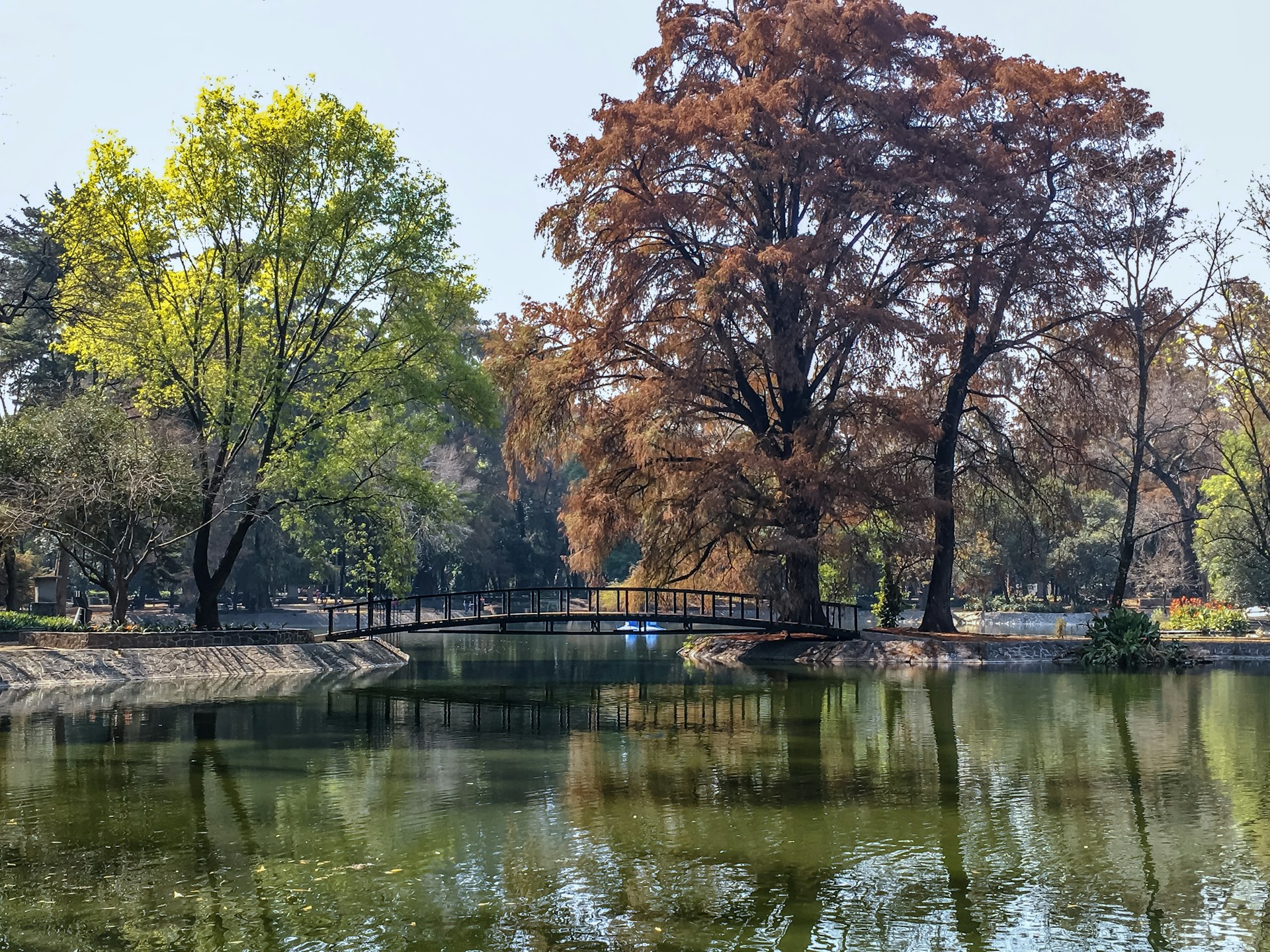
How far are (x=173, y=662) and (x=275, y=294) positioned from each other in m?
10.7

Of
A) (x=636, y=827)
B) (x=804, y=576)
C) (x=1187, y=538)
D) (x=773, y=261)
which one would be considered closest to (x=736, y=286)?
(x=773, y=261)

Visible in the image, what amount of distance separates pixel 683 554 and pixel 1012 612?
32.0 m

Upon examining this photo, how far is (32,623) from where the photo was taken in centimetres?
3244

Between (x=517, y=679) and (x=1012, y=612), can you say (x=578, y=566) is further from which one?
(x=1012, y=612)

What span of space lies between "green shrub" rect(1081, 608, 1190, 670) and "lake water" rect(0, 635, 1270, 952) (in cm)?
954

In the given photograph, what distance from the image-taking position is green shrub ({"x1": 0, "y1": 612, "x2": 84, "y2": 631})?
31.5 m

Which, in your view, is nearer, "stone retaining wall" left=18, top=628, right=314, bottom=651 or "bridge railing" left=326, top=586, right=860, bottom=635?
"stone retaining wall" left=18, top=628, right=314, bottom=651

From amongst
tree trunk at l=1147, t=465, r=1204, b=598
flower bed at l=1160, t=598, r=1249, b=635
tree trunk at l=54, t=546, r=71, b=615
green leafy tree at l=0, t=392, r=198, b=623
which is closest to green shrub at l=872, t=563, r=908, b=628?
flower bed at l=1160, t=598, r=1249, b=635

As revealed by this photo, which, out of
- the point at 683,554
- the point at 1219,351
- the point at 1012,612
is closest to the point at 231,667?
the point at 683,554

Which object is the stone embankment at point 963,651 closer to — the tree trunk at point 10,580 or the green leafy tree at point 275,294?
the green leafy tree at point 275,294

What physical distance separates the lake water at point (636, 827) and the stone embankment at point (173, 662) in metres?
3.18

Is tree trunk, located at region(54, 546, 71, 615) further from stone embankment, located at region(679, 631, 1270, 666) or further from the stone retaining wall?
stone embankment, located at region(679, 631, 1270, 666)

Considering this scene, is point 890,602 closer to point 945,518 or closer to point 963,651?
point 945,518

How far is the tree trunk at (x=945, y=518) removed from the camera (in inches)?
1580
